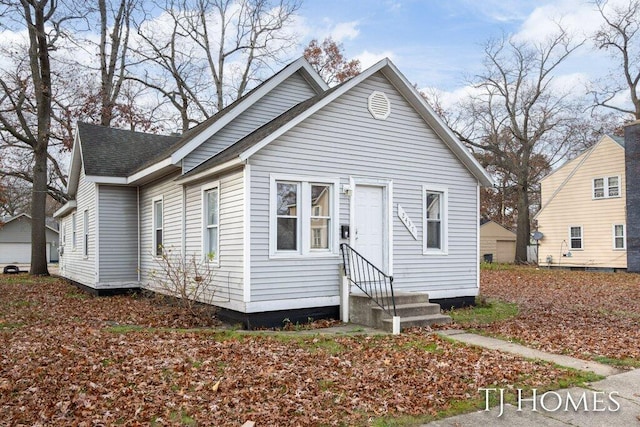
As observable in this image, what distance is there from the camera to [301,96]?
13406mm

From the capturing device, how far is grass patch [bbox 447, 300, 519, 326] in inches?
414

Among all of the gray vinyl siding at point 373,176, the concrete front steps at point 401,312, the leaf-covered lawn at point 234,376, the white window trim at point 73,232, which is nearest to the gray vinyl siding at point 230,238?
the gray vinyl siding at point 373,176

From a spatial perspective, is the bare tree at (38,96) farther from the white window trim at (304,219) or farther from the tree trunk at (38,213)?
the white window trim at (304,219)

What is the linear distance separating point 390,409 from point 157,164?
9.23 metres

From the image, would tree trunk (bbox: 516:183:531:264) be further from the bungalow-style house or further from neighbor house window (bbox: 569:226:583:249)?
the bungalow-style house

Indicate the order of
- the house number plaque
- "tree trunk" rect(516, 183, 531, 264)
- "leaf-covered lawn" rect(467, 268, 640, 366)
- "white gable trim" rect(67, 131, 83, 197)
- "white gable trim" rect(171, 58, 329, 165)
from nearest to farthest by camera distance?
"leaf-covered lawn" rect(467, 268, 640, 366) < the house number plaque < "white gable trim" rect(171, 58, 329, 165) < "white gable trim" rect(67, 131, 83, 197) < "tree trunk" rect(516, 183, 531, 264)

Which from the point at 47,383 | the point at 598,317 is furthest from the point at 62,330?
the point at 598,317

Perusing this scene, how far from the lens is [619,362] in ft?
22.6

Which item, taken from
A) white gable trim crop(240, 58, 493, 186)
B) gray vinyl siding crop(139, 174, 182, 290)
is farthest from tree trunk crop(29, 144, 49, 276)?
white gable trim crop(240, 58, 493, 186)

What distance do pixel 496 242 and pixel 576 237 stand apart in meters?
11.9

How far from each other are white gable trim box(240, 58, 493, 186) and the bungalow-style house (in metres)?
0.03

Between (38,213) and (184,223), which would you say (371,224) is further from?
(38,213)

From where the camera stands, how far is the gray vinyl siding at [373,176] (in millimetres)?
9625

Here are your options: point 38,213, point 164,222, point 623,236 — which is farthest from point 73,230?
point 623,236
